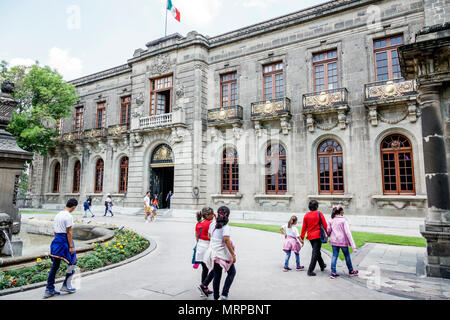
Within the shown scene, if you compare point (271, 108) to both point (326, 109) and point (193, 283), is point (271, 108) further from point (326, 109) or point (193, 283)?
point (193, 283)

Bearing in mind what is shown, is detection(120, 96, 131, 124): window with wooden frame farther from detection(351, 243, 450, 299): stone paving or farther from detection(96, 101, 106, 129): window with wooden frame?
detection(351, 243, 450, 299): stone paving

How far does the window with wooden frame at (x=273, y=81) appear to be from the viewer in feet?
64.4

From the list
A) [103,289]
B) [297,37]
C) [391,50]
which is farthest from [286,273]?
[297,37]

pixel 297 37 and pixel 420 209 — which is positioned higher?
pixel 297 37

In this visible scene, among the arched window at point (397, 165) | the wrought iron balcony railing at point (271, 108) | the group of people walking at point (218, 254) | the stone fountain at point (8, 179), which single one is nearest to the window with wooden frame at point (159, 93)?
the wrought iron balcony railing at point (271, 108)

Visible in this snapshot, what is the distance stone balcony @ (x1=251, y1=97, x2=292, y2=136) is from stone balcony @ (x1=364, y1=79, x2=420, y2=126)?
4.52 m

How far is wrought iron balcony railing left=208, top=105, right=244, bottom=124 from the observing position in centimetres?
1986

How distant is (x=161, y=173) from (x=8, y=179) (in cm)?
1572

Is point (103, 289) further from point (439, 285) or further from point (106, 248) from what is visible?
point (439, 285)

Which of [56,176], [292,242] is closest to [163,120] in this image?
[56,176]

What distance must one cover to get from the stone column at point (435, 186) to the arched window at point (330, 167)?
9.79 m

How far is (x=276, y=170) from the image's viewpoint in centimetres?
1903
